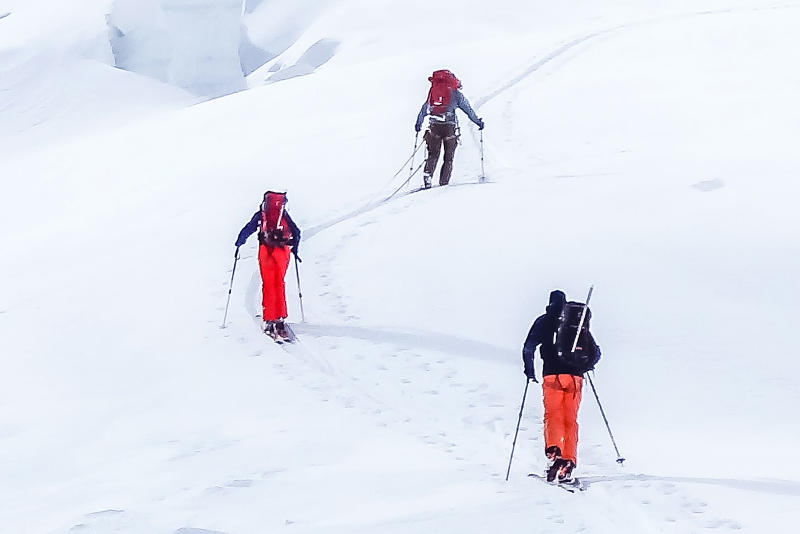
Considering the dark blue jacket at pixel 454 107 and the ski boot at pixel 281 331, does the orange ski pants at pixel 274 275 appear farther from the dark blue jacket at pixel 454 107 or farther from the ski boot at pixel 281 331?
the dark blue jacket at pixel 454 107

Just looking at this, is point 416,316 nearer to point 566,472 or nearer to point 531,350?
point 531,350

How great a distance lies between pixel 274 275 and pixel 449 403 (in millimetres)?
2110

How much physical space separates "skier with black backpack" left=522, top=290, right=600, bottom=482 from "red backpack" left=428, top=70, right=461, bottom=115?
657 centimetres

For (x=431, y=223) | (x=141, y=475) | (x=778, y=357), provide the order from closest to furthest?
(x=141, y=475)
(x=778, y=357)
(x=431, y=223)

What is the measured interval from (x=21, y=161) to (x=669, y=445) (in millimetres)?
22290

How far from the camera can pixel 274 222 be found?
27.6ft

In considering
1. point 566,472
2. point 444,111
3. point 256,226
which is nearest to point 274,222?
point 256,226

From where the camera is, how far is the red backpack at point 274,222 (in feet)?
27.5

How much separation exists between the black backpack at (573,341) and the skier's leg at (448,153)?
6.67 metres

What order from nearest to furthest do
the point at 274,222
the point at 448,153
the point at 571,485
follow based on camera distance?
the point at 571,485 < the point at 274,222 < the point at 448,153

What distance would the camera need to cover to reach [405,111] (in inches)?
761

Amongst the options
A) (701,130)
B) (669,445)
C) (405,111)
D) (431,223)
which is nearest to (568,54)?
(405,111)

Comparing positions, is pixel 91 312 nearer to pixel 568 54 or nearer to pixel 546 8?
pixel 568 54

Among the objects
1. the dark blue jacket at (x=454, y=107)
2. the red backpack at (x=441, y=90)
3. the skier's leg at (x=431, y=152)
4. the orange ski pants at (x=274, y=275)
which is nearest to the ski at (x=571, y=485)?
the orange ski pants at (x=274, y=275)
